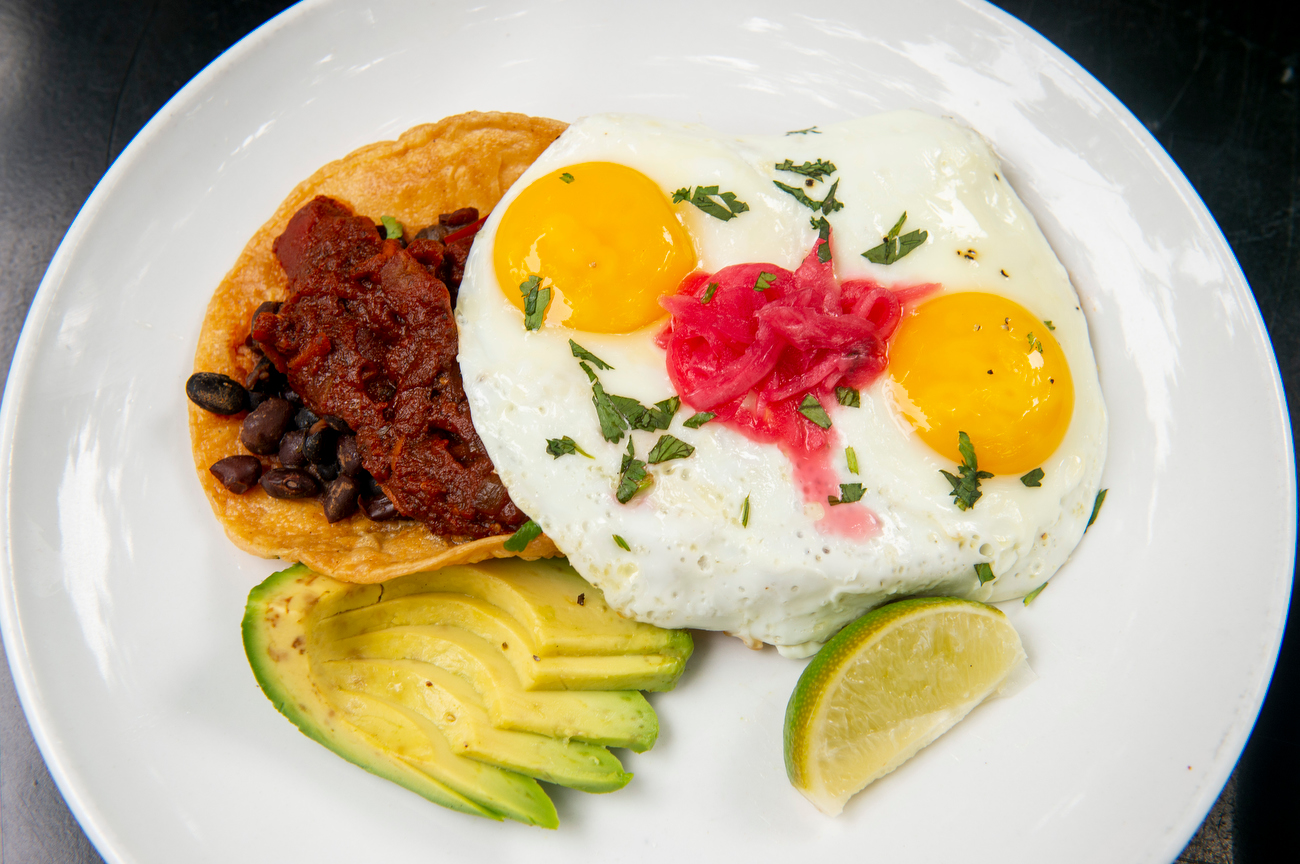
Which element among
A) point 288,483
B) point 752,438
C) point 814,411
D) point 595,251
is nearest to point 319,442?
point 288,483

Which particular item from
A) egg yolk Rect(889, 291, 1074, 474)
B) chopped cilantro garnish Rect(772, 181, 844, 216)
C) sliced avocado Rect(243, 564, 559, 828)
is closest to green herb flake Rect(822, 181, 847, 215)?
chopped cilantro garnish Rect(772, 181, 844, 216)

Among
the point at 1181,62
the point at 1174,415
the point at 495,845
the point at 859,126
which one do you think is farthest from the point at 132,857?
the point at 1181,62

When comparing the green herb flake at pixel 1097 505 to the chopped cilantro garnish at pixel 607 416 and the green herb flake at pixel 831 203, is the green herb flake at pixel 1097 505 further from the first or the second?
the chopped cilantro garnish at pixel 607 416

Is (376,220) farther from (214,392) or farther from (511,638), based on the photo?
(511,638)

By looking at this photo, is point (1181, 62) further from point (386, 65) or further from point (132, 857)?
point (132, 857)

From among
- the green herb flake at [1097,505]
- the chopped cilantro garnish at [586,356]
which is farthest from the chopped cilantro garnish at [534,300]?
the green herb flake at [1097,505]

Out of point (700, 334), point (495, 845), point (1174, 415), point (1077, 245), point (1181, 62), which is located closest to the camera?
point (700, 334)
